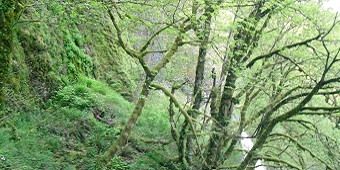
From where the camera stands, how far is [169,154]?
9.20 metres

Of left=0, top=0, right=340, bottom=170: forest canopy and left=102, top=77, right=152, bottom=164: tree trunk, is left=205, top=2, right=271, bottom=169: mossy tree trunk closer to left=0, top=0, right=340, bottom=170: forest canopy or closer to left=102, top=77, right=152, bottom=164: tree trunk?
left=0, top=0, right=340, bottom=170: forest canopy

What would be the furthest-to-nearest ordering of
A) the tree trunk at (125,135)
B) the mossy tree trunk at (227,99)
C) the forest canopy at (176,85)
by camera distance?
the mossy tree trunk at (227,99), the tree trunk at (125,135), the forest canopy at (176,85)

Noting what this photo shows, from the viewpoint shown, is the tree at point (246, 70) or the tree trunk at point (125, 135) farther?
the tree trunk at point (125, 135)

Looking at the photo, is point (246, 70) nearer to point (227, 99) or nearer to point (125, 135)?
point (227, 99)

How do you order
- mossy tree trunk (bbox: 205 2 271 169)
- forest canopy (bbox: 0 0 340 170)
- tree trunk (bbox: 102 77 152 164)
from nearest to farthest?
forest canopy (bbox: 0 0 340 170)
tree trunk (bbox: 102 77 152 164)
mossy tree trunk (bbox: 205 2 271 169)

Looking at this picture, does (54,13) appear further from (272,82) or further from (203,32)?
(272,82)

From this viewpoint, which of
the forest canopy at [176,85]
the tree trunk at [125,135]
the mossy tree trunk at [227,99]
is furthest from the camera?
the mossy tree trunk at [227,99]

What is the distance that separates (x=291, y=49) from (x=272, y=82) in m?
1.57

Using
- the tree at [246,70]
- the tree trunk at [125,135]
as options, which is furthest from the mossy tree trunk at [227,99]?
the tree trunk at [125,135]

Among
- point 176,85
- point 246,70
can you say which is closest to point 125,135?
point 176,85

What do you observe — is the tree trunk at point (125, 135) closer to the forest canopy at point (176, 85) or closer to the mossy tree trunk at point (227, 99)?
the forest canopy at point (176, 85)

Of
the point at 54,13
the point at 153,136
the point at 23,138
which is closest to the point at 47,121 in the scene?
the point at 23,138

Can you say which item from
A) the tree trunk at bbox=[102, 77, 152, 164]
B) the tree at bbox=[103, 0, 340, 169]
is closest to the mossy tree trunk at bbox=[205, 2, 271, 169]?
the tree at bbox=[103, 0, 340, 169]

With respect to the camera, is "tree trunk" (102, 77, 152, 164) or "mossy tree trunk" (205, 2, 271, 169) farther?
"mossy tree trunk" (205, 2, 271, 169)
